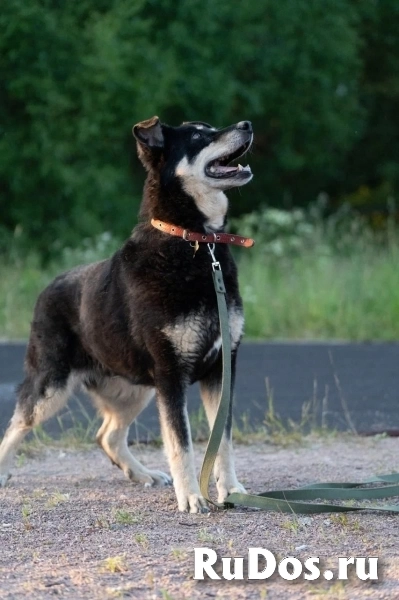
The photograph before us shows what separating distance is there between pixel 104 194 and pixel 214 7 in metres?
4.96

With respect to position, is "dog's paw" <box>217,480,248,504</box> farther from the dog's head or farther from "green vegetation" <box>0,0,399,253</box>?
"green vegetation" <box>0,0,399,253</box>

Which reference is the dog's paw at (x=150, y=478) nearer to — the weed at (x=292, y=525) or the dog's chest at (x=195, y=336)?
the dog's chest at (x=195, y=336)

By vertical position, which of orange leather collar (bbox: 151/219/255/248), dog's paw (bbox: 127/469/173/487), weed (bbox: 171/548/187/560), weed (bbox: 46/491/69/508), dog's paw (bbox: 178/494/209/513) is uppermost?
orange leather collar (bbox: 151/219/255/248)

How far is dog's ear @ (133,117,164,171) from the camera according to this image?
621 cm

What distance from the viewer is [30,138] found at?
70.5ft

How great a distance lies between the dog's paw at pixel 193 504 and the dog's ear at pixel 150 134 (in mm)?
1913

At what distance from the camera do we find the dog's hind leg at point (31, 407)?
271 inches

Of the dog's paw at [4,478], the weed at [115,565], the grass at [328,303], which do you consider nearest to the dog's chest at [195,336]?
the weed at [115,565]

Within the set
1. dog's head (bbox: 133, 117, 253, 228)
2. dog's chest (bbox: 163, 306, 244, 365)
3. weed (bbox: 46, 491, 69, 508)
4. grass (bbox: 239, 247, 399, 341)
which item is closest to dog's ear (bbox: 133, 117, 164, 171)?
dog's head (bbox: 133, 117, 253, 228)

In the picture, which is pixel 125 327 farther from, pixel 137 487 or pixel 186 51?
pixel 186 51

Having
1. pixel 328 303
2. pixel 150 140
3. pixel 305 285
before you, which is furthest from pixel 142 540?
pixel 305 285

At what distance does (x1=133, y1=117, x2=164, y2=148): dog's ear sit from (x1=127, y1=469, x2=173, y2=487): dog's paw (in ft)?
6.81

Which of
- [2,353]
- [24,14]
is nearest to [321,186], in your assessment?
[24,14]

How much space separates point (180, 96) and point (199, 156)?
1851cm
